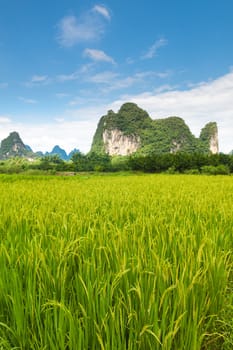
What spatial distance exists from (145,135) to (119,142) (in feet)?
43.9

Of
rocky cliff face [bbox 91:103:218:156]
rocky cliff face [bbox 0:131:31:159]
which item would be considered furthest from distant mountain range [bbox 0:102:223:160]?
rocky cliff face [bbox 0:131:31:159]

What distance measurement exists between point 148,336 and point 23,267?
819mm

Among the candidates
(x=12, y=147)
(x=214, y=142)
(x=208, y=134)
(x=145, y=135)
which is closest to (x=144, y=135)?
(x=145, y=135)

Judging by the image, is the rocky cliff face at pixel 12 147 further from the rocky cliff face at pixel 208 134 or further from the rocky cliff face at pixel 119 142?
the rocky cliff face at pixel 208 134

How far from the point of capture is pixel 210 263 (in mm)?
1394

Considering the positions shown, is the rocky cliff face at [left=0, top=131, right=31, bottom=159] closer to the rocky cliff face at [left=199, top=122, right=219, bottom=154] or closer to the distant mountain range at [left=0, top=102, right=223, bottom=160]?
the distant mountain range at [left=0, top=102, right=223, bottom=160]

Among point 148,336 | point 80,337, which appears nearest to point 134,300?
point 148,336

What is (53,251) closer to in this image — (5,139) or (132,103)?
(132,103)

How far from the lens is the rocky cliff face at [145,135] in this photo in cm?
9894

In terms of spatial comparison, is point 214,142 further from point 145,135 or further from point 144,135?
point 144,135

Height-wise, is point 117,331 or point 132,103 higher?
point 132,103

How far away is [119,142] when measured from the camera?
11256cm

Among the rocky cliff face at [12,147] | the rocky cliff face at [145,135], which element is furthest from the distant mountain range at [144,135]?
the rocky cliff face at [12,147]

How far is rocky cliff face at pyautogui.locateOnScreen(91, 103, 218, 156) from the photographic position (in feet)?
325
